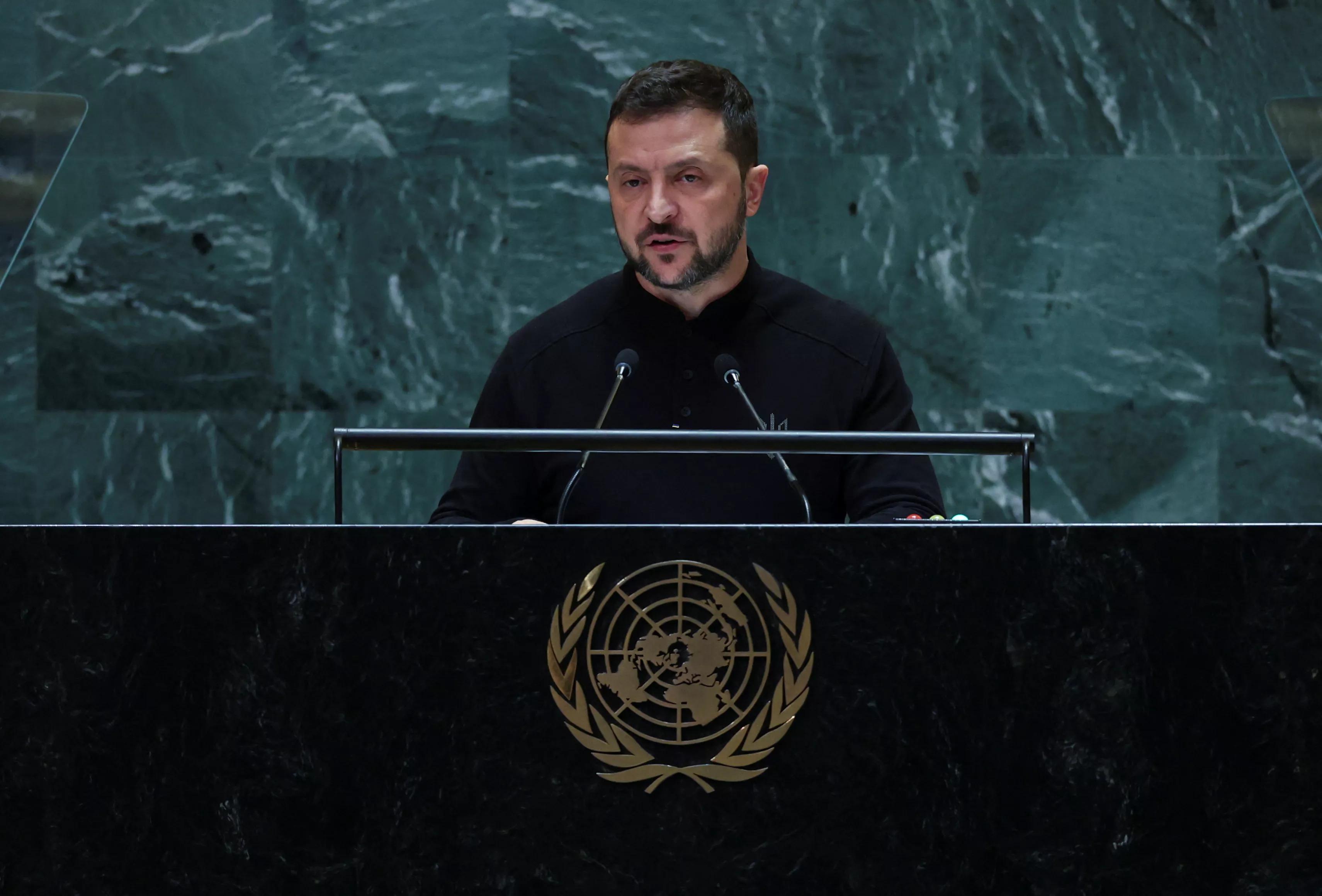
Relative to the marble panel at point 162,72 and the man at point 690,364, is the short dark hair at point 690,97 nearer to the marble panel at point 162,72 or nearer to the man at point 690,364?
the man at point 690,364

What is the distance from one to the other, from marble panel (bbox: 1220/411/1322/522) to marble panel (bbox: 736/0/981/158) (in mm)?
1269

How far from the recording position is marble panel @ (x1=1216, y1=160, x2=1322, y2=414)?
424 cm

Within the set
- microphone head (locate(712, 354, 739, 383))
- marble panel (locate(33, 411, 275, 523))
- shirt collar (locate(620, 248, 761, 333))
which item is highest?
shirt collar (locate(620, 248, 761, 333))

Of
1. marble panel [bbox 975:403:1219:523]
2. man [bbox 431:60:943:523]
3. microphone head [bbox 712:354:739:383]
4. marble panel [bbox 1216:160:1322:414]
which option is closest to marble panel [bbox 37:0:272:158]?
man [bbox 431:60:943:523]

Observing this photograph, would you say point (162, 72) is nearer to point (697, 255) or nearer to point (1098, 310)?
point (697, 255)

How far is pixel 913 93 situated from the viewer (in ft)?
13.9

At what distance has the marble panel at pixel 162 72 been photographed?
422 centimetres

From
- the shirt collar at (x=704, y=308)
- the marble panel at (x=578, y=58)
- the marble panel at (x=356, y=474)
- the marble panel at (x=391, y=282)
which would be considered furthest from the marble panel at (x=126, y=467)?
the shirt collar at (x=704, y=308)

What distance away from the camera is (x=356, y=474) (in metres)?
4.21

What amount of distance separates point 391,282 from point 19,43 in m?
1.37

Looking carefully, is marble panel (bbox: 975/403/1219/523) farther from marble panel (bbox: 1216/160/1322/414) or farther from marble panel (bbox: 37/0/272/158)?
marble panel (bbox: 37/0/272/158)

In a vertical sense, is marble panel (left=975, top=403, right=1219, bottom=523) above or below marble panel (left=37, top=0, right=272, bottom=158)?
below
